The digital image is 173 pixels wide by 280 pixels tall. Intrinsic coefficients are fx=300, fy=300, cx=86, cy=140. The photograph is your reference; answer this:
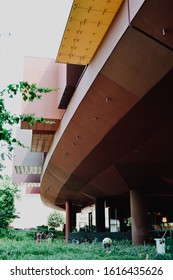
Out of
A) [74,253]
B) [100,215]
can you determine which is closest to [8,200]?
[100,215]

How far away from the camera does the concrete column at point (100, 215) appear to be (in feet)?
89.1

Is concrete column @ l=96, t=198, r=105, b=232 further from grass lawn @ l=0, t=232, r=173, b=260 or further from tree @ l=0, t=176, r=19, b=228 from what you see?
grass lawn @ l=0, t=232, r=173, b=260

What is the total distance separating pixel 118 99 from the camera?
990 centimetres

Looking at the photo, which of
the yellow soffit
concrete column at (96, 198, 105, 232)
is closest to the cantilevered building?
the yellow soffit

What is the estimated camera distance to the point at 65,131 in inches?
568

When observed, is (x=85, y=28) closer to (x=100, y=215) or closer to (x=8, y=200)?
(x=100, y=215)

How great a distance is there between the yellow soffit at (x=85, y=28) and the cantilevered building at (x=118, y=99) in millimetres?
23

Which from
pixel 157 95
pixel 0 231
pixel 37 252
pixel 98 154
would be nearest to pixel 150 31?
pixel 157 95

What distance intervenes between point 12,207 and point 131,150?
1803 cm

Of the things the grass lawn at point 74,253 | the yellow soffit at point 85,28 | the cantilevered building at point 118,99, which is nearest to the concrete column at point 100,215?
the cantilevered building at point 118,99

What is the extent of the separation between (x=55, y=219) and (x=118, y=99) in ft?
190

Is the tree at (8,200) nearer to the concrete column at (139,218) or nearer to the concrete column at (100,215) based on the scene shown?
the concrete column at (100,215)

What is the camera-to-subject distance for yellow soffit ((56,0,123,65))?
7996mm

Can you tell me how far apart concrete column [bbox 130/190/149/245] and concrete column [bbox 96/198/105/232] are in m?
8.37
